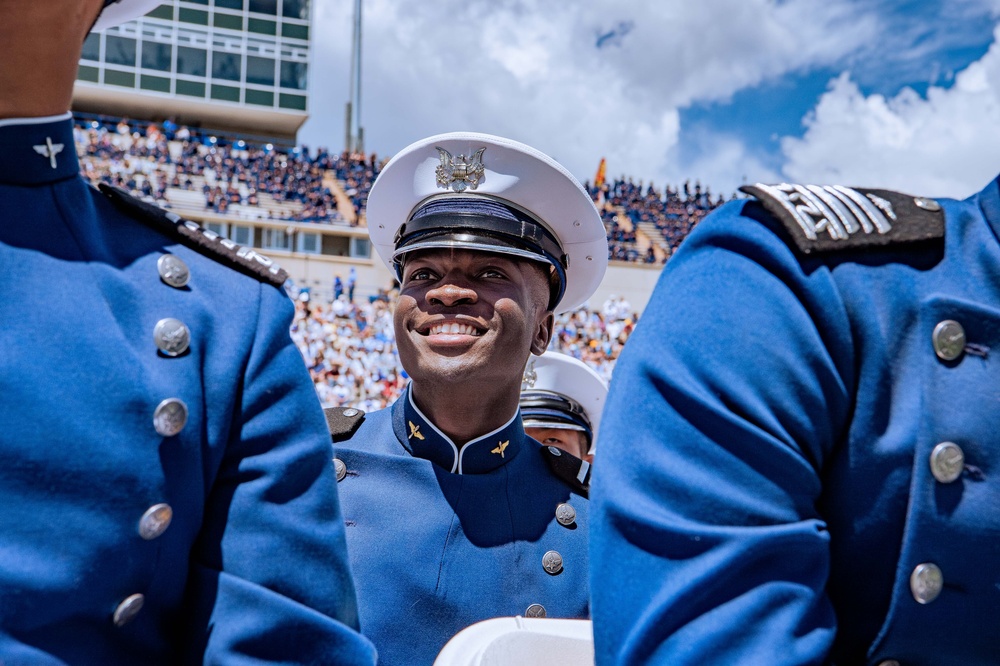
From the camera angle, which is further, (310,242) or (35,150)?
(310,242)

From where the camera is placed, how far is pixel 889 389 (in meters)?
1.09

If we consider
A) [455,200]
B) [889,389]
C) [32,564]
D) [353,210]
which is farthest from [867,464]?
[353,210]

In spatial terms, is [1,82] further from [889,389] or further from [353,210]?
[353,210]

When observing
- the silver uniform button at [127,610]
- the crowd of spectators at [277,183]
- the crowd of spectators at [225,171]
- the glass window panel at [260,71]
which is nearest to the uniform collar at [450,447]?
the silver uniform button at [127,610]

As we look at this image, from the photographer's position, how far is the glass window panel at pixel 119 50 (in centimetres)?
3953

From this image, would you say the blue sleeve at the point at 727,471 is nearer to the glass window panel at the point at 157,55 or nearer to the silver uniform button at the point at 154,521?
the silver uniform button at the point at 154,521

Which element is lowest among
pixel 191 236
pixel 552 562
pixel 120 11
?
pixel 552 562

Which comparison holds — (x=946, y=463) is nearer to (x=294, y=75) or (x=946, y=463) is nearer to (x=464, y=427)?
(x=464, y=427)

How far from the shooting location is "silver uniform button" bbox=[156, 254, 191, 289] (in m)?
1.26

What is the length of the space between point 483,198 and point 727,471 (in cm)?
173

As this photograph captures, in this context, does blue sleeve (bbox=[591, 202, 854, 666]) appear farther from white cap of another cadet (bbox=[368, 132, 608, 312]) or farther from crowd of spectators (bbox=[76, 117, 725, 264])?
crowd of spectators (bbox=[76, 117, 725, 264])

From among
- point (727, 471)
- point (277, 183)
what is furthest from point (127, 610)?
point (277, 183)

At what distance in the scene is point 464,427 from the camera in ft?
8.36

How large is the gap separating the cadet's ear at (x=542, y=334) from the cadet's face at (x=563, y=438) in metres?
1.03
